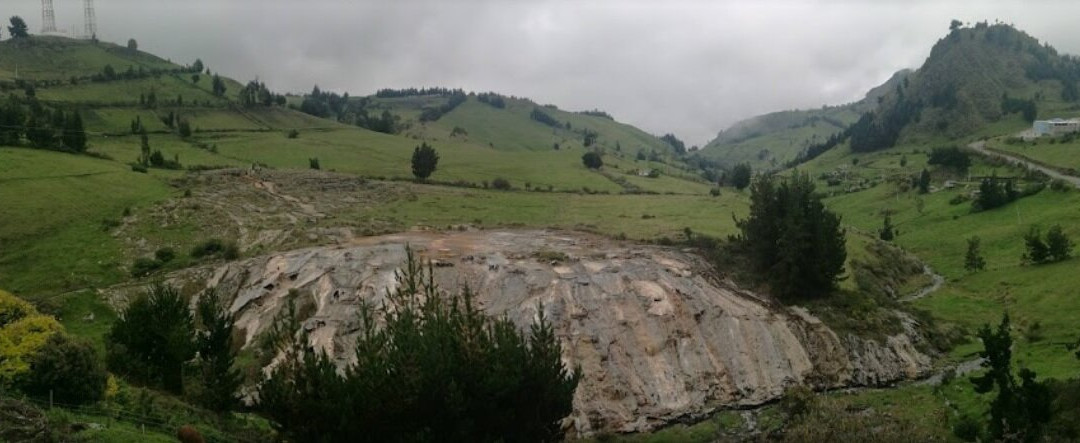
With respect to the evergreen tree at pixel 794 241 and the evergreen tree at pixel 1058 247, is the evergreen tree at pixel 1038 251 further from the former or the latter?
the evergreen tree at pixel 794 241

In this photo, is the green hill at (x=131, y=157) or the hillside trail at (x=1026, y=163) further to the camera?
the hillside trail at (x=1026, y=163)

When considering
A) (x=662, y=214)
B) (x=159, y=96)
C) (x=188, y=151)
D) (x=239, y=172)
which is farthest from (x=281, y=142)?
(x=662, y=214)

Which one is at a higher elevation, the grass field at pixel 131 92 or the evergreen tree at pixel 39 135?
the grass field at pixel 131 92

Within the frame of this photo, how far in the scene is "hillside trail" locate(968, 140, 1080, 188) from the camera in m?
97.4

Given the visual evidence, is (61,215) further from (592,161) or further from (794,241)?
(592,161)

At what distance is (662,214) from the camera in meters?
73.4

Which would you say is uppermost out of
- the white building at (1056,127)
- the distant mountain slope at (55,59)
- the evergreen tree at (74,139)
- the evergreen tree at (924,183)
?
the distant mountain slope at (55,59)

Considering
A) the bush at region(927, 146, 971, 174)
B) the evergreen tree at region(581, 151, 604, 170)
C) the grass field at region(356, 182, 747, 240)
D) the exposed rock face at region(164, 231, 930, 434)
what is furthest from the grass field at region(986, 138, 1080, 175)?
the exposed rock face at region(164, 231, 930, 434)

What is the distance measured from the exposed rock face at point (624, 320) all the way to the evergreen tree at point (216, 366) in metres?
6.29

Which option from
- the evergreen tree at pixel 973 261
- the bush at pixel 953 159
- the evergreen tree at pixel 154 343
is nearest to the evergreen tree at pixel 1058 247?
the evergreen tree at pixel 973 261

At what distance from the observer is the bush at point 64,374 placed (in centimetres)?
2578

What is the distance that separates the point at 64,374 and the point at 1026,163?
138m

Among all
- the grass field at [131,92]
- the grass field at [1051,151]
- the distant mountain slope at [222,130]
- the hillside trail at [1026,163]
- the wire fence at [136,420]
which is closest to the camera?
the wire fence at [136,420]

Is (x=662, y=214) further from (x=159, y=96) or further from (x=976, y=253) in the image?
(x=159, y=96)
